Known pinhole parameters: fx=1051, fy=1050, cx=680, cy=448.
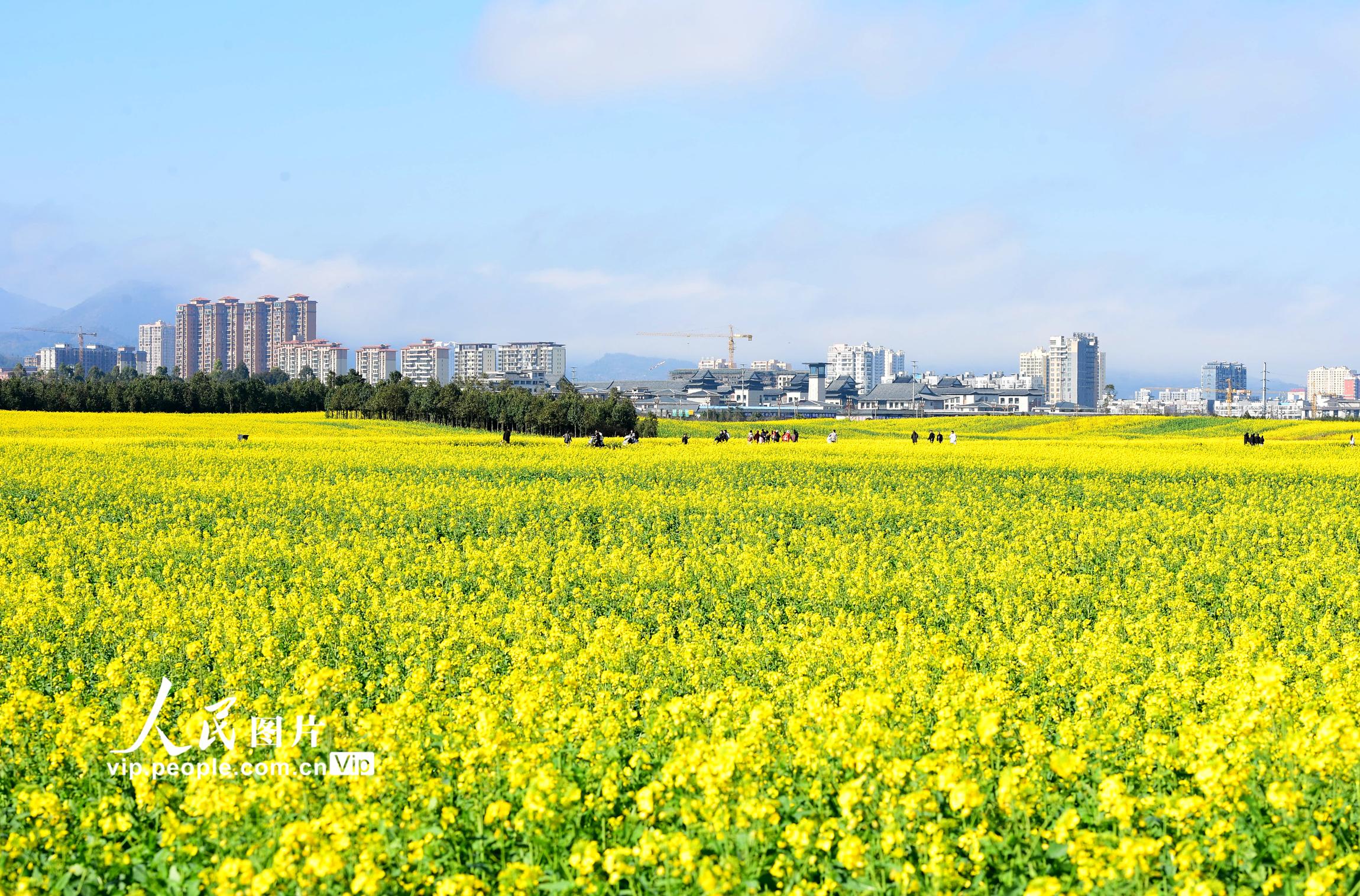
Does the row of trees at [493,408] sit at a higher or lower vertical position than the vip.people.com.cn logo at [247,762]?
higher

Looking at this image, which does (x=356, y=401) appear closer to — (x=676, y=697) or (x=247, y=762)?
(x=676, y=697)

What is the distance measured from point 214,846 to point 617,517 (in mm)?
19991

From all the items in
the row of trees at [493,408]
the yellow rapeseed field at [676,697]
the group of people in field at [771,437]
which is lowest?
the yellow rapeseed field at [676,697]

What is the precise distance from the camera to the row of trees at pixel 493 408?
8594 centimetres

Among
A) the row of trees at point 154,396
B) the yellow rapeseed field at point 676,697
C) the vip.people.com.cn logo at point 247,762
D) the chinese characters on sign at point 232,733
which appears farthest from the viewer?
the row of trees at point 154,396

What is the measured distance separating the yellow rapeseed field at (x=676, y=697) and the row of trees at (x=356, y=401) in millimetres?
58216

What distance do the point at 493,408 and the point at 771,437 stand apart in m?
32.1

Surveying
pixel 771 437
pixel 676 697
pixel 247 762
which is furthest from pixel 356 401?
pixel 247 762

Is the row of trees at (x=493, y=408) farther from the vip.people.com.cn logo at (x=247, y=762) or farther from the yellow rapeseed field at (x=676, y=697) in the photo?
the vip.people.com.cn logo at (x=247, y=762)

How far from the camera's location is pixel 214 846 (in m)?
7.20

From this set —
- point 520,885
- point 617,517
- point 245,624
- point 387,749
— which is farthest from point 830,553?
point 520,885

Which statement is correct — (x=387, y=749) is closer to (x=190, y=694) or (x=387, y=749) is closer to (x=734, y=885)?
(x=734, y=885)

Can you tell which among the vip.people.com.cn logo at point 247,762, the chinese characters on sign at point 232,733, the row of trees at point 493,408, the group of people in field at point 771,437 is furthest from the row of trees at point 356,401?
the vip.people.com.cn logo at point 247,762

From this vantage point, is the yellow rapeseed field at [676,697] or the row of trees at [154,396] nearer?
the yellow rapeseed field at [676,697]
